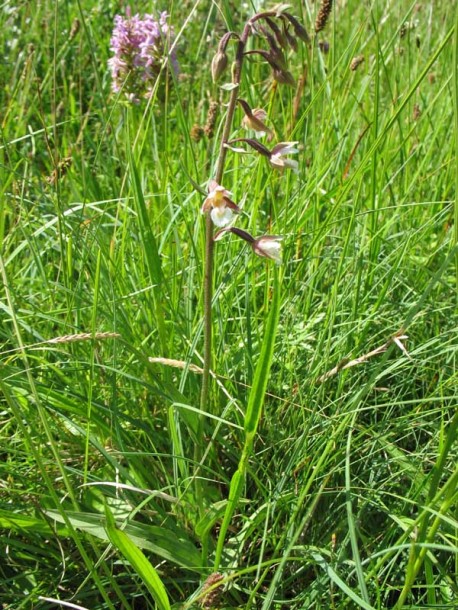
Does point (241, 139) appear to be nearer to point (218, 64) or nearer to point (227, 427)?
point (218, 64)

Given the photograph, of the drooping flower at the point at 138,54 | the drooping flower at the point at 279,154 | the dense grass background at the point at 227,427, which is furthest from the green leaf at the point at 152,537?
the drooping flower at the point at 138,54

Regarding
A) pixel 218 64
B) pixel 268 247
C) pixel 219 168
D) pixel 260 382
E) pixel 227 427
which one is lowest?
pixel 227 427

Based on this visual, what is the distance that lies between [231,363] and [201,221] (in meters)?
0.38

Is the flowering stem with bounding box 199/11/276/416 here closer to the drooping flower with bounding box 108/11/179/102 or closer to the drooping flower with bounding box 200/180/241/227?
the drooping flower with bounding box 200/180/241/227

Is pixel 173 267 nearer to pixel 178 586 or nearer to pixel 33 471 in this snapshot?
pixel 33 471

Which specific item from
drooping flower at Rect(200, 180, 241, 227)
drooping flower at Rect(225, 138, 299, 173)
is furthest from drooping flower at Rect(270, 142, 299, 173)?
drooping flower at Rect(200, 180, 241, 227)

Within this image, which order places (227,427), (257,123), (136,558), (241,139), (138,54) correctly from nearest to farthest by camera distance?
(136,558), (241,139), (257,123), (227,427), (138,54)

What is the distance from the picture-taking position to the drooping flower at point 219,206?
1195mm

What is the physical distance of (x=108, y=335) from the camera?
1.17 meters

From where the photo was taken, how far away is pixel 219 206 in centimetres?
120

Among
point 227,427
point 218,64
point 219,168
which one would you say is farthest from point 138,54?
point 227,427

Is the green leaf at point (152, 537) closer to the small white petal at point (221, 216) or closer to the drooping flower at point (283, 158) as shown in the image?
the small white petal at point (221, 216)

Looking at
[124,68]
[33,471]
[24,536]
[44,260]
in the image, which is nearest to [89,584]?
[24,536]

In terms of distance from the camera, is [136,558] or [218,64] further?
[218,64]
